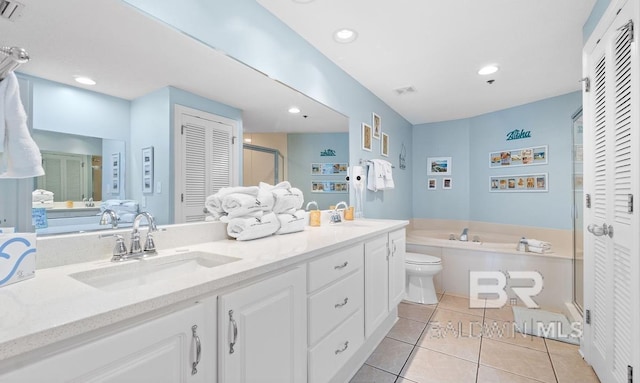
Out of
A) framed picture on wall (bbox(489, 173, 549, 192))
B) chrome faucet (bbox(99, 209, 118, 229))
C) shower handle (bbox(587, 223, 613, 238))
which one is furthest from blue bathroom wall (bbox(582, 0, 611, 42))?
chrome faucet (bbox(99, 209, 118, 229))

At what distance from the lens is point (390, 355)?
1.93 m

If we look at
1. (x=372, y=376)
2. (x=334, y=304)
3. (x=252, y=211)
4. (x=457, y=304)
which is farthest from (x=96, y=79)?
(x=457, y=304)

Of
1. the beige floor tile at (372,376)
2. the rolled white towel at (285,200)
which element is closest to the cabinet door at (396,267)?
the beige floor tile at (372,376)

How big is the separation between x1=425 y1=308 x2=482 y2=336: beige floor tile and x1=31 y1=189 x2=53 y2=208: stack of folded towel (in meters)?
2.46

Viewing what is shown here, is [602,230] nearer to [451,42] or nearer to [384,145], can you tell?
[451,42]

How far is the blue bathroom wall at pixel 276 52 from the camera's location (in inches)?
52.2

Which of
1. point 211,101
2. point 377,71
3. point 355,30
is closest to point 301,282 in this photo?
point 211,101

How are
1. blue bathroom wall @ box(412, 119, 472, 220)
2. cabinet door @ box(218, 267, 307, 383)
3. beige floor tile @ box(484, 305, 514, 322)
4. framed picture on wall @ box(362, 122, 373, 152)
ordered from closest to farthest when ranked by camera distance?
cabinet door @ box(218, 267, 307, 383)
beige floor tile @ box(484, 305, 514, 322)
framed picture on wall @ box(362, 122, 373, 152)
blue bathroom wall @ box(412, 119, 472, 220)

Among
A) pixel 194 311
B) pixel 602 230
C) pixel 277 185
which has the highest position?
pixel 277 185

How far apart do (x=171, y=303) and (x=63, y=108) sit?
817 mm

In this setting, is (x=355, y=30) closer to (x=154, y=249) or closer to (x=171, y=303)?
(x=154, y=249)

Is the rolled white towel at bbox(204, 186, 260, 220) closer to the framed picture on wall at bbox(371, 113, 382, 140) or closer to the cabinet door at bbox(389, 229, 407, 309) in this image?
the cabinet door at bbox(389, 229, 407, 309)

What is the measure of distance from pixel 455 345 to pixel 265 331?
1662 millimetres

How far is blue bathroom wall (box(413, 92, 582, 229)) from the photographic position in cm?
320
